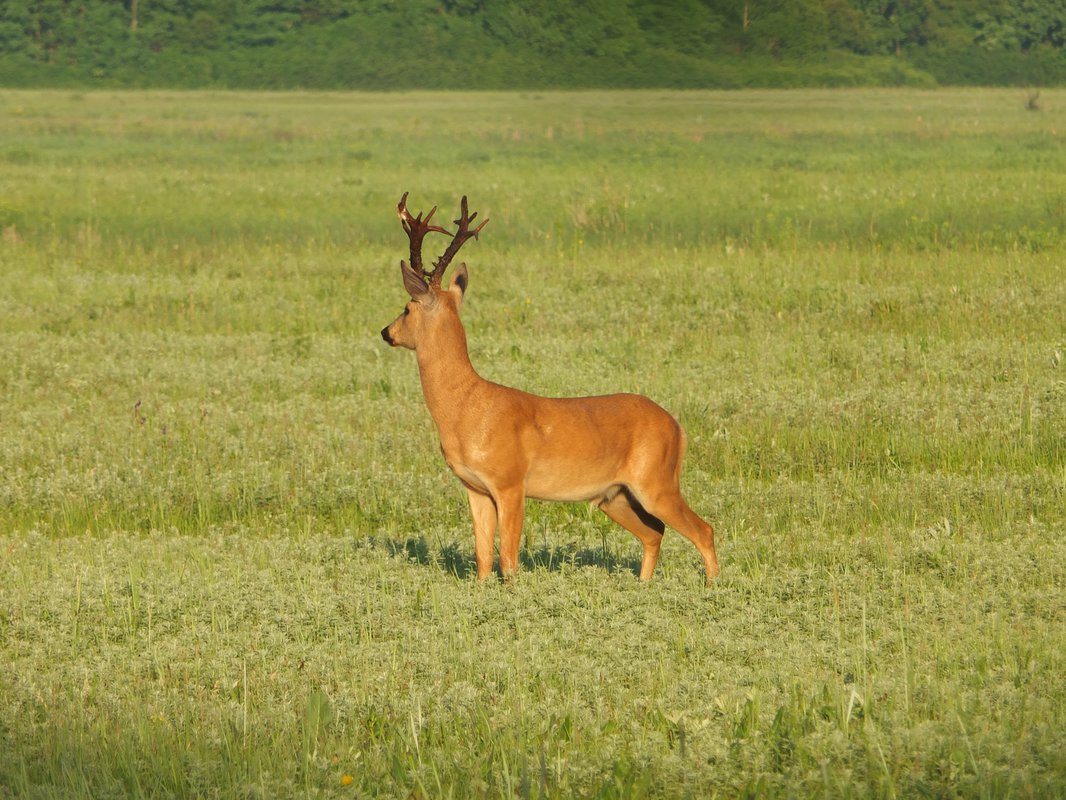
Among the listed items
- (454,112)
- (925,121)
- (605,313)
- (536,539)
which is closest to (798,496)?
(536,539)

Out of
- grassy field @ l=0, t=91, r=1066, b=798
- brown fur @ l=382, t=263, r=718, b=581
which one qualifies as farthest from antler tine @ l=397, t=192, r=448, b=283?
grassy field @ l=0, t=91, r=1066, b=798

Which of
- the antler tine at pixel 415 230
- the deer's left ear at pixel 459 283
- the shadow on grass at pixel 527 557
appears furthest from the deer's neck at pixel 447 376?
the shadow on grass at pixel 527 557

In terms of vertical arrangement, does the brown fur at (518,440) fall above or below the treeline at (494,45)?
below

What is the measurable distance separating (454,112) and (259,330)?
5672 centimetres

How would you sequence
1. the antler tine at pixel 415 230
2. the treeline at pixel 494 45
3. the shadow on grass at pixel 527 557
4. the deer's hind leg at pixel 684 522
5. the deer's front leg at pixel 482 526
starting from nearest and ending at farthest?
the antler tine at pixel 415 230, the deer's hind leg at pixel 684 522, the deer's front leg at pixel 482 526, the shadow on grass at pixel 527 557, the treeline at pixel 494 45

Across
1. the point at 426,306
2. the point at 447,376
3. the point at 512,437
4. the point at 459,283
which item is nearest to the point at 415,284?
the point at 426,306

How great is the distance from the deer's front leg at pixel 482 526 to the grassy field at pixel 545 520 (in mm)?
159

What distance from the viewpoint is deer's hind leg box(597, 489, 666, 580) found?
8.59m

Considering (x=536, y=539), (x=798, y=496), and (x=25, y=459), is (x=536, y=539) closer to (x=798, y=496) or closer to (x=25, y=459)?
(x=798, y=496)

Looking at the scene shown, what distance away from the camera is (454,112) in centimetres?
7300

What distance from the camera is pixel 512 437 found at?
26.2ft

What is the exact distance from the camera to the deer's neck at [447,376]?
8086 mm

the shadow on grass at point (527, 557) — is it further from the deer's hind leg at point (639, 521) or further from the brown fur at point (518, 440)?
the brown fur at point (518, 440)

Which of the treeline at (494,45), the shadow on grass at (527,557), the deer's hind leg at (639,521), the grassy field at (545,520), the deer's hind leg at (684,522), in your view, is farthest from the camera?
the treeline at (494,45)
